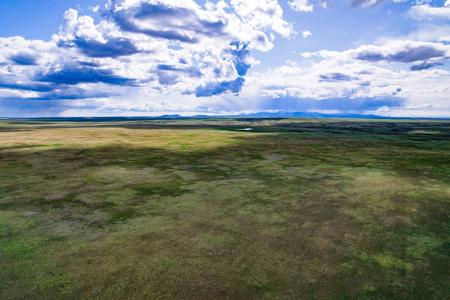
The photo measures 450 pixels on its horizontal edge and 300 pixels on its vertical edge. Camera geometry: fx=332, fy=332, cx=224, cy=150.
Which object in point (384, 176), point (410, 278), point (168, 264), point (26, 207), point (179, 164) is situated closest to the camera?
point (410, 278)

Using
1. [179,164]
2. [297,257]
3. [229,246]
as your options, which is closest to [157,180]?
[179,164]

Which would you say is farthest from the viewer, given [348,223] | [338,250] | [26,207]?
[26,207]

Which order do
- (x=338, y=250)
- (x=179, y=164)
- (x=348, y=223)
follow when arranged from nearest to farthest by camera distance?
1. (x=338, y=250)
2. (x=348, y=223)
3. (x=179, y=164)

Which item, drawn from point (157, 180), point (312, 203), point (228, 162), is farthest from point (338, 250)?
point (228, 162)

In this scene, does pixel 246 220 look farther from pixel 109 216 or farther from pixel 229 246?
pixel 109 216

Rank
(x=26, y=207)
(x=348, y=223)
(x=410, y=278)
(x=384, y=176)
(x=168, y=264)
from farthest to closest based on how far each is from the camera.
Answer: (x=384, y=176)
(x=26, y=207)
(x=348, y=223)
(x=168, y=264)
(x=410, y=278)

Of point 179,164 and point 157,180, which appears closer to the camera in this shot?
point 157,180

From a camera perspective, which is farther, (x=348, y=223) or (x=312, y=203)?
(x=312, y=203)

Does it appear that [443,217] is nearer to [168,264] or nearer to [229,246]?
[229,246]
